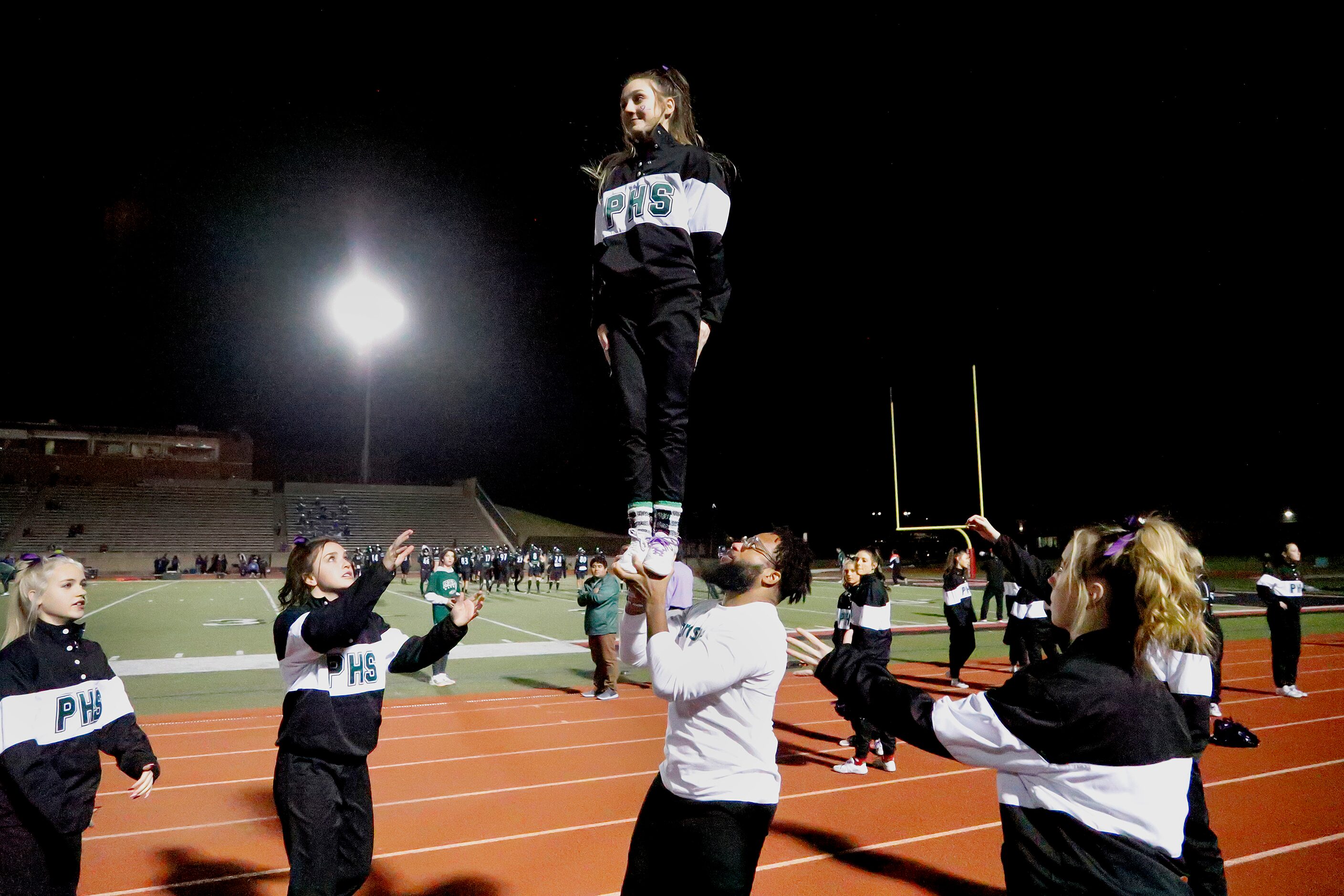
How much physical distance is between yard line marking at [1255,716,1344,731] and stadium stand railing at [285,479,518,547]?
47086mm

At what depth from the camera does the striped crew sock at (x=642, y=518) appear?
2168 mm

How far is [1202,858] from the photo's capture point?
3.80m

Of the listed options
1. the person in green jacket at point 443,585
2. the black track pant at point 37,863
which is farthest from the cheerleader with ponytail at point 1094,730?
the person in green jacket at point 443,585

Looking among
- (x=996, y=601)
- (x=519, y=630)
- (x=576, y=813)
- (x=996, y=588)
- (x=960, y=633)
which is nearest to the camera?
(x=576, y=813)

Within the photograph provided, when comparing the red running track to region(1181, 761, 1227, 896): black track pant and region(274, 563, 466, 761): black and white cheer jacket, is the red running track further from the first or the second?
region(274, 563, 466, 761): black and white cheer jacket

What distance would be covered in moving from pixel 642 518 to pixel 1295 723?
10060mm

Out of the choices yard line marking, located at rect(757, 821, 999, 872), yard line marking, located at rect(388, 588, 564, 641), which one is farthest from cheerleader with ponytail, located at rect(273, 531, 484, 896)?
yard line marking, located at rect(388, 588, 564, 641)

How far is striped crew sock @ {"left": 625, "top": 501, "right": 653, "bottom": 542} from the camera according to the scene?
2.17m

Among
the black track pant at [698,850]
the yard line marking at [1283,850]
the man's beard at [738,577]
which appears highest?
the man's beard at [738,577]

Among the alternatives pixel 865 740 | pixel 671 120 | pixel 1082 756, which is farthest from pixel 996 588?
pixel 671 120

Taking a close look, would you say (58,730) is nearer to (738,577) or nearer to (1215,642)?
(738,577)

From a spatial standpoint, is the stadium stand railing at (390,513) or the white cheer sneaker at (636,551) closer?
the white cheer sneaker at (636,551)

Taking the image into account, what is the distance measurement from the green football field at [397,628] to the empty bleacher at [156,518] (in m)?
19.0

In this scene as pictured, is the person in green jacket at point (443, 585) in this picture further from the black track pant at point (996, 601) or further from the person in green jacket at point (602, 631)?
the black track pant at point (996, 601)
